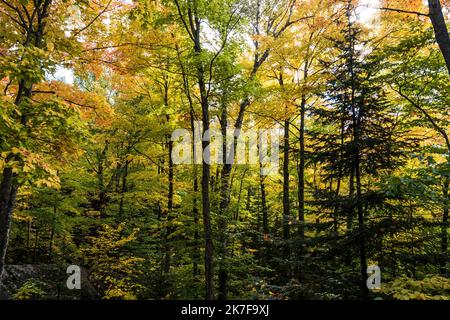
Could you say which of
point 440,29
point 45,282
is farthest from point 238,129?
point 45,282

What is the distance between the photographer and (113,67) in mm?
9391

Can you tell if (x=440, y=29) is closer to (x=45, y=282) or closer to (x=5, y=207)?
(x=5, y=207)

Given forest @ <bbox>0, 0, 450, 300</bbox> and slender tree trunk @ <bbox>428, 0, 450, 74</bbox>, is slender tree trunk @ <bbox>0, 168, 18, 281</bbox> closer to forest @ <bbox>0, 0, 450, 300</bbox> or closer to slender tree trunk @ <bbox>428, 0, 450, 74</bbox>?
forest @ <bbox>0, 0, 450, 300</bbox>

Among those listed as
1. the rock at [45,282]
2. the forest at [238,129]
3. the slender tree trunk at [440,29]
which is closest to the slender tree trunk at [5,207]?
the forest at [238,129]

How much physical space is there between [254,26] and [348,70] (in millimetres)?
9479

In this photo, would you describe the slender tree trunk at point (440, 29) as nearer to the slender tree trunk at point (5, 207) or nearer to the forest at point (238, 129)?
the forest at point (238, 129)

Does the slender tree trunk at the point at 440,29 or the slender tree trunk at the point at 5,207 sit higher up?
the slender tree trunk at the point at 440,29

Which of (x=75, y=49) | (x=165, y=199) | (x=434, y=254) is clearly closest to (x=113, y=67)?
(x=75, y=49)

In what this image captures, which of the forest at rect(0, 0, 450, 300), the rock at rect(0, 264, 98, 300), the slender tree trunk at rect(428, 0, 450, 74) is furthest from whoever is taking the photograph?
the rock at rect(0, 264, 98, 300)

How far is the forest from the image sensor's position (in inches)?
241

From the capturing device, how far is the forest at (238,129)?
612 centimetres

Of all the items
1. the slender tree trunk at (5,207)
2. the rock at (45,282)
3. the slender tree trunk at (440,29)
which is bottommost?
the rock at (45,282)

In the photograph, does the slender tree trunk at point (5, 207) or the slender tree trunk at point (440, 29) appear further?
the slender tree trunk at point (440, 29)

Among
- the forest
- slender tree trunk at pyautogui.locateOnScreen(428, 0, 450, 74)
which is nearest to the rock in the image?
the forest
